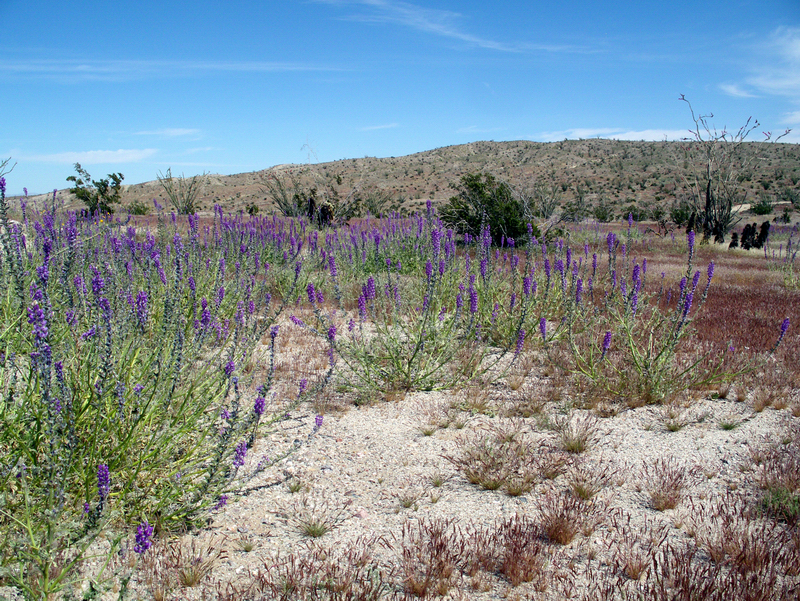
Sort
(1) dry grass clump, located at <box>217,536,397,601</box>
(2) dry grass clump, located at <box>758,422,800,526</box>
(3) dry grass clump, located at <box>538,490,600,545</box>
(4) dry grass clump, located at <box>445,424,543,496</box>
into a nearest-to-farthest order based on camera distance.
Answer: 1. (1) dry grass clump, located at <box>217,536,397,601</box>
2. (3) dry grass clump, located at <box>538,490,600,545</box>
3. (2) dry grass clump, located at <box>758,422,800,526</box>
4. (4) dry grass clump, located at <box>445,424,543,496</box>

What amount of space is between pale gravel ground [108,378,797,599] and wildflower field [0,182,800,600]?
17 mm

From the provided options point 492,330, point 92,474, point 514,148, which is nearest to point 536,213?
point 492,330

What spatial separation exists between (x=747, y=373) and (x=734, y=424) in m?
1.17

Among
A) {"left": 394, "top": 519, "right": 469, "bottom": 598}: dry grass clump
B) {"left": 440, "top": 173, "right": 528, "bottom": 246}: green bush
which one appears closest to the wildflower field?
{"left": 394, "top": 519, "right": 469, "bottom": 598}: dry grass clump

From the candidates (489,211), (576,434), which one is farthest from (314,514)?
(489,211)

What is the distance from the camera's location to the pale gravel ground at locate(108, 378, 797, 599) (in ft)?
8.14

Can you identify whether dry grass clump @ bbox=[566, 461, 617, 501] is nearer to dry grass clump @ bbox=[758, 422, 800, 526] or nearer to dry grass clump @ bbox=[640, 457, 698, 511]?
dry grass clump @ bbox=[640, 457, 698, 511]

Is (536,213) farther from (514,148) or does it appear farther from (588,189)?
(514,148)

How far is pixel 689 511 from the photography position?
2.67 m

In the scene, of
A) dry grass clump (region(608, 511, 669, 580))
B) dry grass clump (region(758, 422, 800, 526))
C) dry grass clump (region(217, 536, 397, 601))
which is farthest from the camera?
dry grass clump (region(758, 422, 800, 526))

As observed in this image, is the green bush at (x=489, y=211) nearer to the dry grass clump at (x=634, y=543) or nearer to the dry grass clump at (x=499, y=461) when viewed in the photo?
the dry grass clump at (x=499, y=461)

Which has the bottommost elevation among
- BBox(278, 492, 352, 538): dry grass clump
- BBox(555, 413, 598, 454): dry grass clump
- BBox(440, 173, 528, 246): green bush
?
BBox(278, 492, 352, 538): dry grass clump

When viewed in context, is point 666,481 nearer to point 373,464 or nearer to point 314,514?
point 373,464

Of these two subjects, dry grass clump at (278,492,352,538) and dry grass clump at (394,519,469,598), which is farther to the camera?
dry grass clump at (278,492,352,538)
